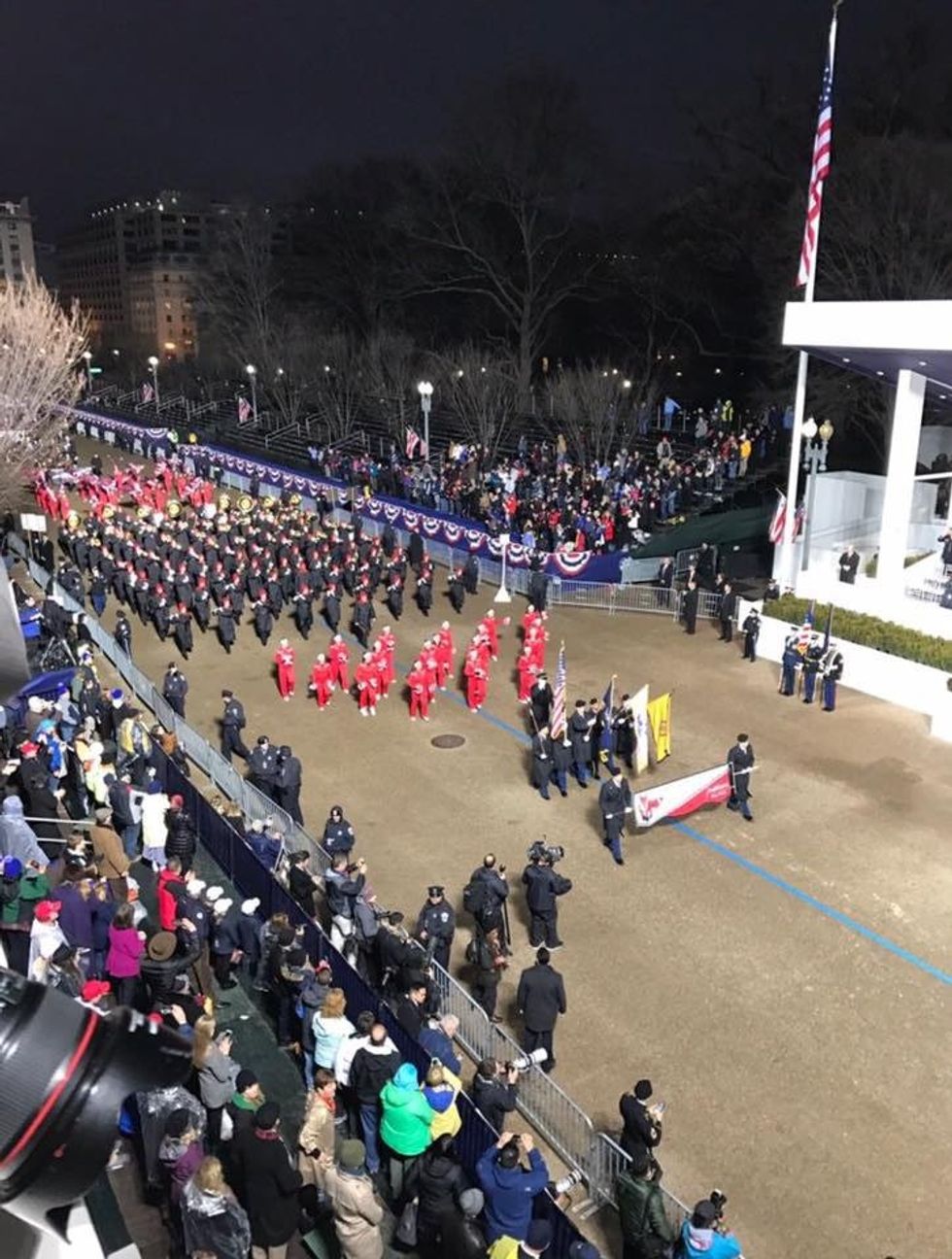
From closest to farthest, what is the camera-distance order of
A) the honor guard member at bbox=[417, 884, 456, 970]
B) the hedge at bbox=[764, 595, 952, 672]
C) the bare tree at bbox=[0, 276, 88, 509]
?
1. the honor guard member at bbox=[417, 884, 456, 970]
2. the hedge at bbox=[764, 595, 952, 672]
3. the bare tree at bbox=[0, 276, 88, 509]

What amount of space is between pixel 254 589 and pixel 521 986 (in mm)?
15456

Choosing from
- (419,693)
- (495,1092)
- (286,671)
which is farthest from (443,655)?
(495,1092)

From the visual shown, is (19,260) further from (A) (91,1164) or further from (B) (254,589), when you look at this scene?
(A) (91,1164)

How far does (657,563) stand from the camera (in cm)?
2609

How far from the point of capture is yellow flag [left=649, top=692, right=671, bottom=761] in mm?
14609

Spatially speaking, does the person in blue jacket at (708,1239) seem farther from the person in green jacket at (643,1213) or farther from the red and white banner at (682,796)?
the red and white banner at (682,796)

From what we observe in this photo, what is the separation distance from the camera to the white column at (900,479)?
1989 centimetres

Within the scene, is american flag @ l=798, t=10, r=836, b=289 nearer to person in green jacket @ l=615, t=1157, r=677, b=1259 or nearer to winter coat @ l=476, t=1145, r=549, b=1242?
person in green jacket @ l=615, t=1157, r=677, b=1259

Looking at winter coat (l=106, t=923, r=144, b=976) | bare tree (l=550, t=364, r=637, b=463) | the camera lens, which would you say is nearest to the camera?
the camera lens

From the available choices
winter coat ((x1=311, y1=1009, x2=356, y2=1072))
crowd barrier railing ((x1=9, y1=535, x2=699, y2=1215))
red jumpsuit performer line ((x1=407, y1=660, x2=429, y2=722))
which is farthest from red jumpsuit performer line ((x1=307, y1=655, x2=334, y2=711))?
winter coat ((x1=311, y1=1009, x2=356, y2=1072))

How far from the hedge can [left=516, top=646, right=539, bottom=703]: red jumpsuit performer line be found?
19.6 ft

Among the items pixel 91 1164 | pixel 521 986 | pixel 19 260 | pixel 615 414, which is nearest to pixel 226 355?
pixel 615 414

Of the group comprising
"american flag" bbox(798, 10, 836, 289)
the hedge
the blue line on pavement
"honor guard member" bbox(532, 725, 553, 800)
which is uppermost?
"american flag" bbox(798, 10, 836, 289)

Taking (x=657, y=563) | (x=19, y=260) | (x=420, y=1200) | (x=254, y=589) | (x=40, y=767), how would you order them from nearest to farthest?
(x=420, y=1200)
(x=40, y=767)
(x=254, y=589)
(x=657, y=563)
(x=19, y=260)
